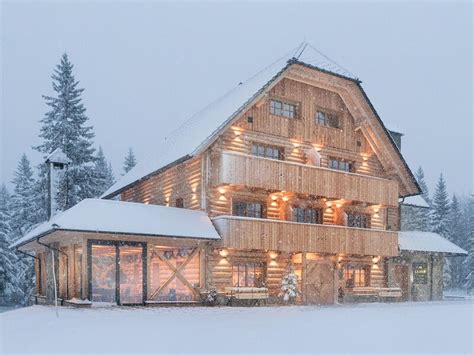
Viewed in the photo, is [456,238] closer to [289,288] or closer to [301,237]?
[301,237]

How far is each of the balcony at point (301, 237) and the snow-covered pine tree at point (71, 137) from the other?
18.2 metres

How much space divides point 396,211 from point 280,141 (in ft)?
35.9

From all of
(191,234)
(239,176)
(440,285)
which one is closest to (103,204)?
(191,234)

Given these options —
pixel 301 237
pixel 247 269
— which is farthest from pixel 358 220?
pixel 247 269

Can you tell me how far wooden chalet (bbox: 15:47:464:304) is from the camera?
24.7 metres

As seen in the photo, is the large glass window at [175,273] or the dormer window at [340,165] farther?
the dormer window at [340,165]

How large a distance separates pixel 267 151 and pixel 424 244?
12.8 m

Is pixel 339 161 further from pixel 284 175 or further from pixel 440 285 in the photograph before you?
pixel 440 285

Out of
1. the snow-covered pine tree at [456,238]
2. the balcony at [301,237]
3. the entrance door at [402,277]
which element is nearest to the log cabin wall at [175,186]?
the balcony at [301,237]

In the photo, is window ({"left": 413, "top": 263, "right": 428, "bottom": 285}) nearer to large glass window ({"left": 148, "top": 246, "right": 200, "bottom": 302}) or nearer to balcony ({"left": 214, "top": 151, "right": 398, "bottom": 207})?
balcony ({"left": 214, "top": 151, "right": 398, "bottom": 207})

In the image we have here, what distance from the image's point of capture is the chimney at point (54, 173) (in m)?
28.9

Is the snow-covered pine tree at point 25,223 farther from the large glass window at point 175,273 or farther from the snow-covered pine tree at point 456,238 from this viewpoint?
the snow-covered pine tree at point 456,238

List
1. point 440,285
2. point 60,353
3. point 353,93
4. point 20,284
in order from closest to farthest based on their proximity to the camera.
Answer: point 60,353 < point 353,93 < point 440,285 < point 20,284

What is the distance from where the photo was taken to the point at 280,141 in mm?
29906
